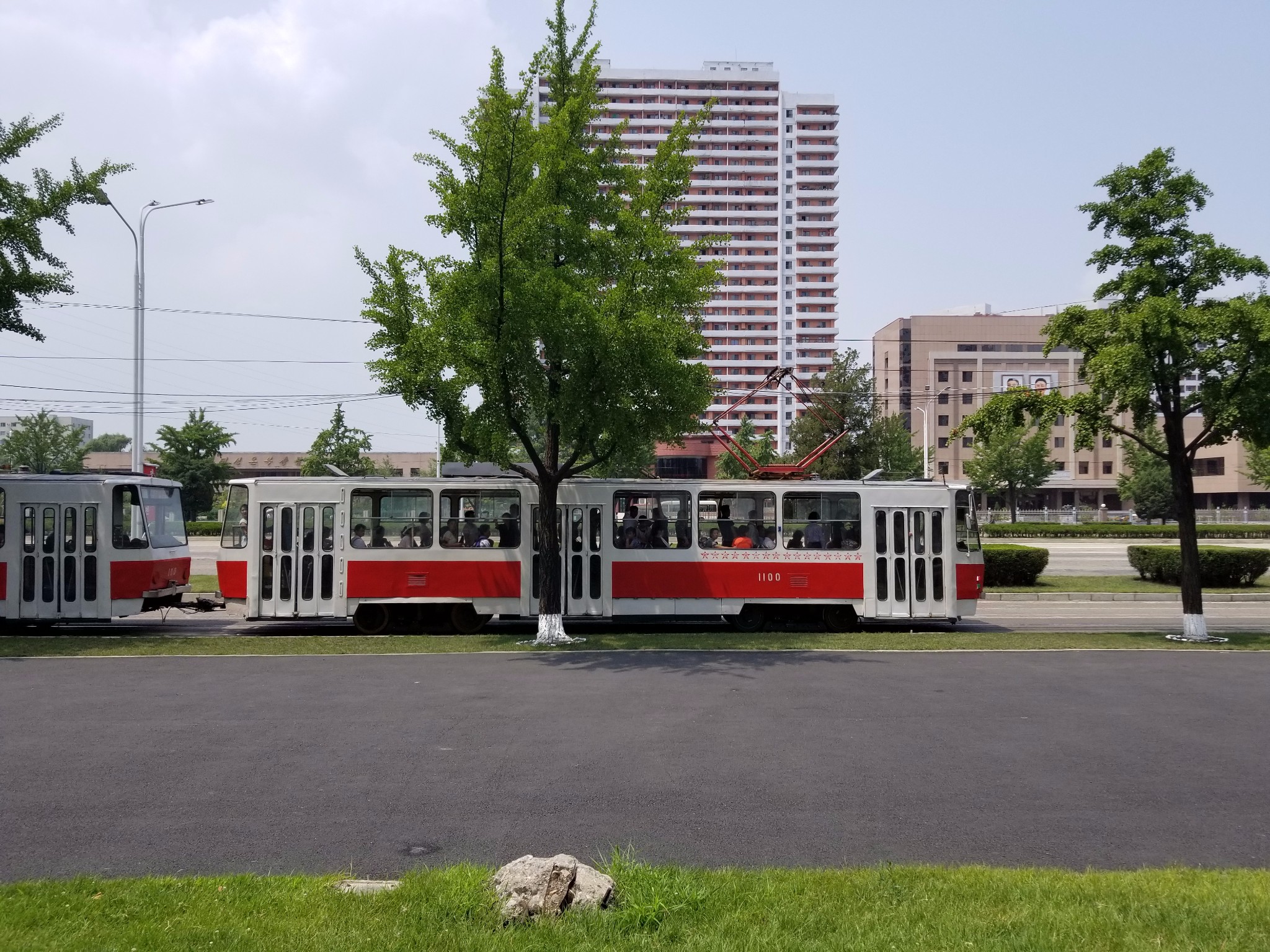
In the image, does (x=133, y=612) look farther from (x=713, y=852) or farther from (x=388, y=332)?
(x=713, y=852)

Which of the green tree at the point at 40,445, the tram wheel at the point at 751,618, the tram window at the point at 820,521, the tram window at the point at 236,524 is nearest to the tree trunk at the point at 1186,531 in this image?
the tram window at the point at 820,521

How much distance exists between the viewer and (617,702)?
36.7ft

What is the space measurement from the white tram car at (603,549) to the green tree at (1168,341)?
273cm

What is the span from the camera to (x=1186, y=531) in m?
17.3

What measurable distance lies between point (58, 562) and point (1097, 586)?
977 inches

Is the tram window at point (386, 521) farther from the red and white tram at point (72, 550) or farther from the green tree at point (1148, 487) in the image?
the green tree at point (1148, 487)

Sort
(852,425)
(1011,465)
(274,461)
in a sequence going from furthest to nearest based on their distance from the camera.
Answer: (274,461) < (1011,465) < (852,425)

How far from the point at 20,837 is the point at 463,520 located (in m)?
12.2

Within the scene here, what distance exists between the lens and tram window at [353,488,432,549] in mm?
18266

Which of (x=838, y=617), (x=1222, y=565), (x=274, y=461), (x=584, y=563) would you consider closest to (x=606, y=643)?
(x=584, y=563)

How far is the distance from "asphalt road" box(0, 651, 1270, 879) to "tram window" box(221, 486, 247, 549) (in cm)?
482

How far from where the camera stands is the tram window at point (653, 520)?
60.7ft

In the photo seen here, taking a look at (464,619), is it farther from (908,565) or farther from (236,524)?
(908,565)

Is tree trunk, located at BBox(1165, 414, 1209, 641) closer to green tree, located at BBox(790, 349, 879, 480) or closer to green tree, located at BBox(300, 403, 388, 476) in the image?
green tree, located at BBox(790, 349, 879, 480)
